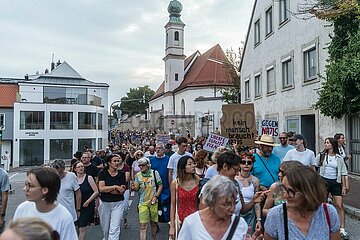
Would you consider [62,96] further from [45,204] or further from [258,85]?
[45,204]

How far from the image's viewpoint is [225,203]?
2736 millimetres

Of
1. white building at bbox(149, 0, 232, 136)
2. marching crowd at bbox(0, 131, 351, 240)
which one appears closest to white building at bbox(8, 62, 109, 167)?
white building at bbox(149, 0, 232, 136)

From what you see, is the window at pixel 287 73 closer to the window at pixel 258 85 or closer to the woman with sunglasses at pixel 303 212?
the window at pixel 258 85

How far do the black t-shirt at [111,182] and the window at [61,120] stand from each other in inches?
1543

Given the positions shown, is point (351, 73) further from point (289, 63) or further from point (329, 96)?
point (289, 63)

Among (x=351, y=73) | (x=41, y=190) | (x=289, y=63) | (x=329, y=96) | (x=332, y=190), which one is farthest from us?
(x=289, y=63)

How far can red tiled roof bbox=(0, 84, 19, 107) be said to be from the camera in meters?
44.4

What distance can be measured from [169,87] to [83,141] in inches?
966

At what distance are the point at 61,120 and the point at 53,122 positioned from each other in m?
0.98

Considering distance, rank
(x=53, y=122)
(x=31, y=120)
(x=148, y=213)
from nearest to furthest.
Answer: (x=148, y=213) → (x=31, y=120) → (x=53, y=122)

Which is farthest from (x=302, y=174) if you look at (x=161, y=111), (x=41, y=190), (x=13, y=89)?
(x=161, y=111)

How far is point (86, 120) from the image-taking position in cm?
4459

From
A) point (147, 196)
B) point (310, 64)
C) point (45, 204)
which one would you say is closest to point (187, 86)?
point (310, 64)

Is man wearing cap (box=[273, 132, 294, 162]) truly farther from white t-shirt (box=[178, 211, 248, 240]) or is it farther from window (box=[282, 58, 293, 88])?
window (box=[282, 58, 293, 88])
